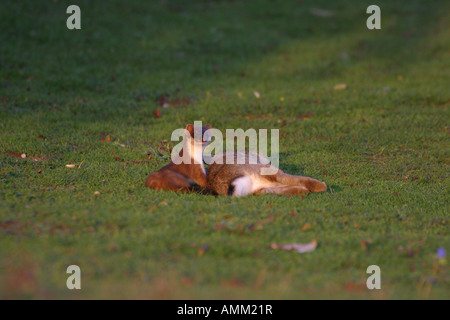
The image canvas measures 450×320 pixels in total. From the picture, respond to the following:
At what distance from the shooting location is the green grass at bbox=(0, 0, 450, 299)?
5.40 metres

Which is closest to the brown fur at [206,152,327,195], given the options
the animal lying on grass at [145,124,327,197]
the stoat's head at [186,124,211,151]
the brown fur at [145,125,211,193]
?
the animal lying on grass at [145,124,327,197]

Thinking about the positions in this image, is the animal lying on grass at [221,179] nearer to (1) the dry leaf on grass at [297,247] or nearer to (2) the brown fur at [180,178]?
A: (2) the brown fur at [180,178]

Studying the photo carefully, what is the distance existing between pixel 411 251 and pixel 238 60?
1178 cm

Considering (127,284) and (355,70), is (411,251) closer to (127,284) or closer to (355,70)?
(127,284)

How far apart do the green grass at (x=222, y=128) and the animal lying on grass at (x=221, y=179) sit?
11.6 inches

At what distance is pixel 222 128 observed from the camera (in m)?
12.4

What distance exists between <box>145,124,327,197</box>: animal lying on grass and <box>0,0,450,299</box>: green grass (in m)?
0.29

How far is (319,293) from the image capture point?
4.98 metres

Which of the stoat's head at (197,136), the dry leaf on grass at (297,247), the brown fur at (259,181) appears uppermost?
the stoat's head at (197,136)

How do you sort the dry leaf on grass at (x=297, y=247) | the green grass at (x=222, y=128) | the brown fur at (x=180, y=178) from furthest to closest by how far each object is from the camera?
the brown fur at (x=180, y=178) < the dry leaf on grass at (x=297, y=247) < the green grass at (x=222, y=128)

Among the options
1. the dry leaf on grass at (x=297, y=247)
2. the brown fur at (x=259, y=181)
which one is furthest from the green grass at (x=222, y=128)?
the brown fur at (x=259, y=181)

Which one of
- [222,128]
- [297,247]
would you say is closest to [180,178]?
[297,247]

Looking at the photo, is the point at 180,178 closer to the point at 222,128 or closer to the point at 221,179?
the point at 221,179

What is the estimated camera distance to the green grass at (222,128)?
17.7 ft
